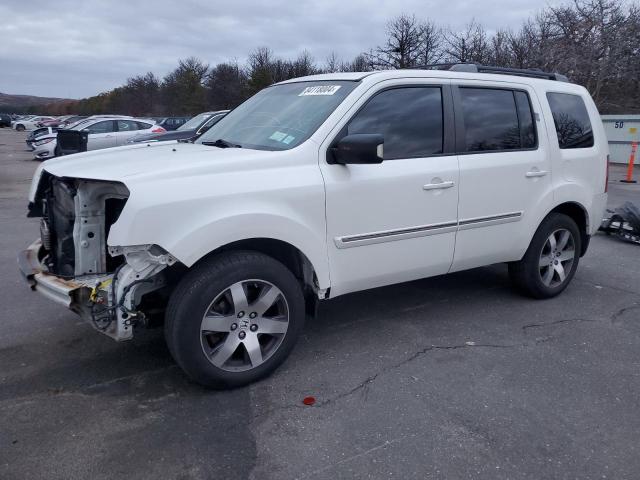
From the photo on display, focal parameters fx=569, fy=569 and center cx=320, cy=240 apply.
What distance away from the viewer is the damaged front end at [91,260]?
314 cm

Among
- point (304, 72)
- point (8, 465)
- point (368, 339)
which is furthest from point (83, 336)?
point (304, 72)

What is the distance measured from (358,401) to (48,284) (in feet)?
6.57

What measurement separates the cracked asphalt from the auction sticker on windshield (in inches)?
71.8

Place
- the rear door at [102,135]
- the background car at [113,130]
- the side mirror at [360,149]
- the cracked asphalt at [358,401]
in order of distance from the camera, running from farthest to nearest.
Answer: the background car at [113,130], the rear door at [102,135], the side mirror at [360,149], the cracked asphalt at [358,401]

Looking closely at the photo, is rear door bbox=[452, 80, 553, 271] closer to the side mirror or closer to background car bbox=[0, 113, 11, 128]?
the side mirror

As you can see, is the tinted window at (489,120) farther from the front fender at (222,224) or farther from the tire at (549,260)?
the front fender at (222,224)

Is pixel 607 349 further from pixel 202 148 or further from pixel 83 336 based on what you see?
pixel 83 336

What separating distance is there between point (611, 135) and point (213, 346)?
19524 mm

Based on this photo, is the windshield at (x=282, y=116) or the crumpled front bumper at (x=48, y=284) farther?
the windshield at (x=282, y=116)

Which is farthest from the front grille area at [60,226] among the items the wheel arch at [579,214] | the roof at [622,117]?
the roof at [622,117]

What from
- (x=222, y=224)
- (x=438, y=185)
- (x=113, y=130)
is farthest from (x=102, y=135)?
(x=222, y=224)

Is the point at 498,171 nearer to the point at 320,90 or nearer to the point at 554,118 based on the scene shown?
the point at 554,118

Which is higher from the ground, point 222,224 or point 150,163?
point 150,163

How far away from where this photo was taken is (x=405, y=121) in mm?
4102
